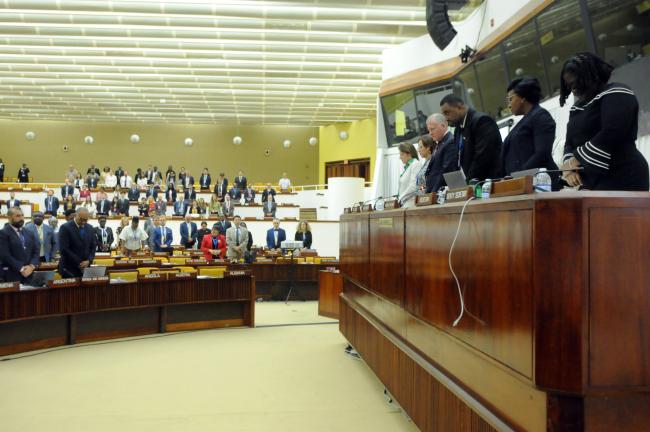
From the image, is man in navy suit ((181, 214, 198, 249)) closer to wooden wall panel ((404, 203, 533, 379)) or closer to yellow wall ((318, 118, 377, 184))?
yellow wall ((318, 118, 377, 184))

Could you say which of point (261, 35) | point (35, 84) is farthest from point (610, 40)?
point (35, 84)

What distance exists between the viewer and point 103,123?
28.2 metres

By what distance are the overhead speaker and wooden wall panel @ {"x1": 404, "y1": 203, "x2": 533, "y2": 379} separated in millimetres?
8409

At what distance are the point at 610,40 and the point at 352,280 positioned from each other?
3.56 m

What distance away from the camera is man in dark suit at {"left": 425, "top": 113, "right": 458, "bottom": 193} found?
147 inches

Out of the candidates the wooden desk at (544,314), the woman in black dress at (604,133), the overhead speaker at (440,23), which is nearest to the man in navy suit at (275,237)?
the overhead speaker at (440,23)

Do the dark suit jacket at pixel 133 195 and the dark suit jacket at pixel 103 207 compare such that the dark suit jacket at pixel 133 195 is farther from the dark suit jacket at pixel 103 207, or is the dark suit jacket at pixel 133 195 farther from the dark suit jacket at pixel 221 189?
the dark suit jacket at pixel 221 189

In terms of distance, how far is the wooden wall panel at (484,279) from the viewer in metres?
2.04

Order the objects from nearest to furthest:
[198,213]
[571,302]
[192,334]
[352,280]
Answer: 1. [571,302]
2. [352,280]
3. [192,334]
4. [198,213]

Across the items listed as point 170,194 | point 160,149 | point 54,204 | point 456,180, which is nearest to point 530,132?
point 456,180

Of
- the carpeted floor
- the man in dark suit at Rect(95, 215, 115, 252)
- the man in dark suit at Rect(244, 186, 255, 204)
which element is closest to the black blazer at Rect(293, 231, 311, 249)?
the man in dark suit at Rect(95, 215, 115, 252)

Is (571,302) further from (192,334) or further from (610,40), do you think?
(192,334)

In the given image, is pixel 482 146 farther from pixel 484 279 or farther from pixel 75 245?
pixel 75 245

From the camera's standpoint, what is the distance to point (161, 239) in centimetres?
1406
